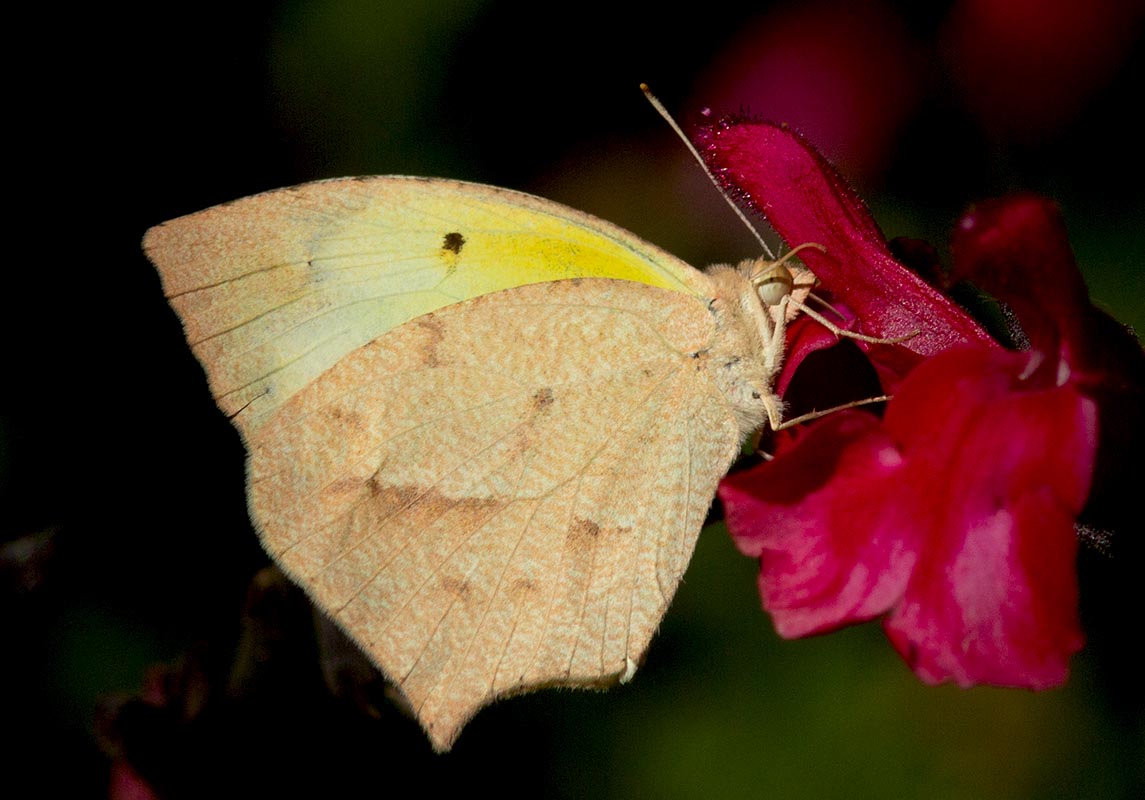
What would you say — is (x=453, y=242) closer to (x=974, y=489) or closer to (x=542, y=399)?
(x=542, y=399)

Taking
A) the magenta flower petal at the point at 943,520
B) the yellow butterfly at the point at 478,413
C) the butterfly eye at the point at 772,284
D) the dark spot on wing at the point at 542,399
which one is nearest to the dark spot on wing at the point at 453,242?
the yellow butterfly at the point at 478,413

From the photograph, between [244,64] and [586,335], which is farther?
[244,64]

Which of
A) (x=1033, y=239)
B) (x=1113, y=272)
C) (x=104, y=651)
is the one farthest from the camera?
(x=1113, y=272)

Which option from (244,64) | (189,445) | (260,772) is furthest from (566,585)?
(244,64)

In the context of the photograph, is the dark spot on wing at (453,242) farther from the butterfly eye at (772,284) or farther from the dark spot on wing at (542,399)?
the butterfly eye at (772,284)

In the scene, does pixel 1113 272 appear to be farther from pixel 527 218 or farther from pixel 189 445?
pixel 189 445

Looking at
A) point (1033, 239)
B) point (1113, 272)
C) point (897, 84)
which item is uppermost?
point (1033, 239)

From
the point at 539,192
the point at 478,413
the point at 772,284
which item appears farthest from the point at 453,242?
the point at 539,192
